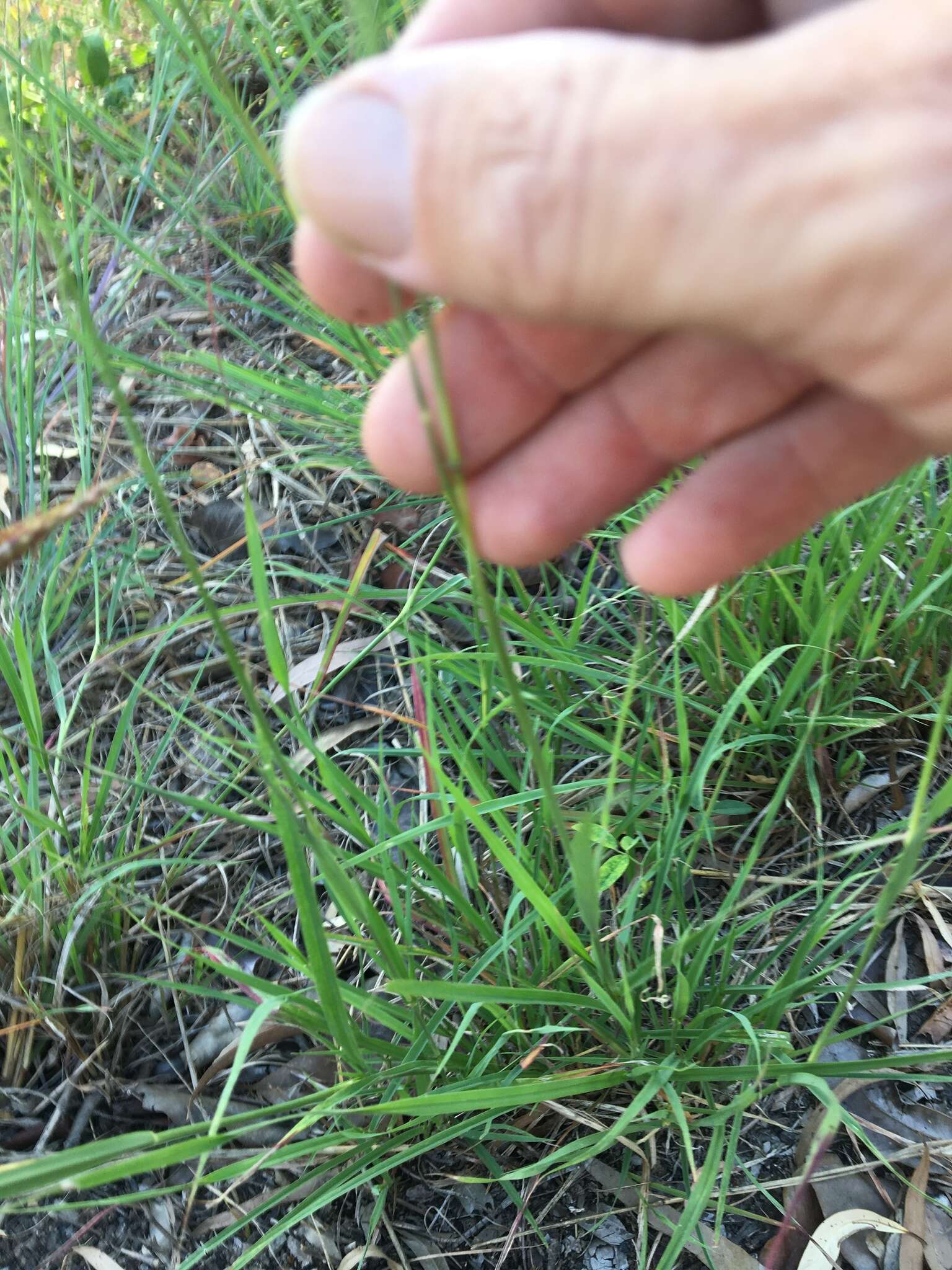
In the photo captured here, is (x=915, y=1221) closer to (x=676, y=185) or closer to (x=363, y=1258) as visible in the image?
(x=363, y=1258)

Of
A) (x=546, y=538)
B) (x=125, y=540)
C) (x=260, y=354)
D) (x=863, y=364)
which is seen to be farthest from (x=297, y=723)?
(x=260, y=354)

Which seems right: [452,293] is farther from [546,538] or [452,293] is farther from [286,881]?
[286,881]

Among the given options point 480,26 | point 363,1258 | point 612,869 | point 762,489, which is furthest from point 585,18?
point 363,1258

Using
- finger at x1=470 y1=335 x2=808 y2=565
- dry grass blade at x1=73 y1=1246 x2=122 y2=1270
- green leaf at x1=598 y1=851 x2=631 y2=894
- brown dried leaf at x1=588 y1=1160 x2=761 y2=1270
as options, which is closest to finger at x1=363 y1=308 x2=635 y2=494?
finger at x1=470 y1=335 x2=808 y2=565

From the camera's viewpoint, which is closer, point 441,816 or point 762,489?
point 762,489

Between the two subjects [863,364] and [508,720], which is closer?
[863,364]

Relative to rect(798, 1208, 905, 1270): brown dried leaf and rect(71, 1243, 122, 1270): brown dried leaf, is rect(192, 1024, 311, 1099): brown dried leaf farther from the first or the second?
rect(798, 1208, 905, 1270): brown dried leaf

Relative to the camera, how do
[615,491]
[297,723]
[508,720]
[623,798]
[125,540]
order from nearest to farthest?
[297,723] → [615,491] → [623,798] → [508,720] → [125,540]
